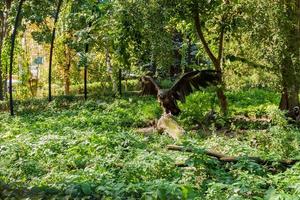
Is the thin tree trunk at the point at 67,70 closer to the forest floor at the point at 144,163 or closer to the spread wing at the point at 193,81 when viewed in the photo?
the forest floor at the point at 144,163

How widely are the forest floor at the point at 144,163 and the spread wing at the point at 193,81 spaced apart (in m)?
0.65

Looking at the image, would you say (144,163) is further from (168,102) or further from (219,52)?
(219,52)

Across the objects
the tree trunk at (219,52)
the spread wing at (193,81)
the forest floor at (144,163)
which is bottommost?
the forest floor at (144,163)

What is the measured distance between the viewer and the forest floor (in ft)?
19.0

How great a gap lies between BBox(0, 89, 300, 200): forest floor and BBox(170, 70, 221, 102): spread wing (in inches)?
25.5

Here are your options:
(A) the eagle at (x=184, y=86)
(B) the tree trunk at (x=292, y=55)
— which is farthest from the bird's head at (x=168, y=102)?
(B) the tree trunk at (x=292, y=55)

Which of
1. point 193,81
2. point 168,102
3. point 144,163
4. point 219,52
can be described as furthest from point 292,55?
point 144,163

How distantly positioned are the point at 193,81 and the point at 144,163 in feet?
25.8

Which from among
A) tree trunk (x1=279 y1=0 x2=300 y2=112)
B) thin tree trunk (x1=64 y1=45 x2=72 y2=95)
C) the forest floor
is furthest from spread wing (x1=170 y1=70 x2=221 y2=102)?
thin tree trunk (x1=64 y1=45 x2=72 y2=95)

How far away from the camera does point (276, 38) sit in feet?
38.6

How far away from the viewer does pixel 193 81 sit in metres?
14.5

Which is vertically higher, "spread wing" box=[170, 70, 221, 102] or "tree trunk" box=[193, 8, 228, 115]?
"tree trunk" box=[193, 8, 228, 115]

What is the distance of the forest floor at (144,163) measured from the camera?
5781 mm

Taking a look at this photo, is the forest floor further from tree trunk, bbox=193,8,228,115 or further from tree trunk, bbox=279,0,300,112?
tree trunk, bbox=279,0,300,112
